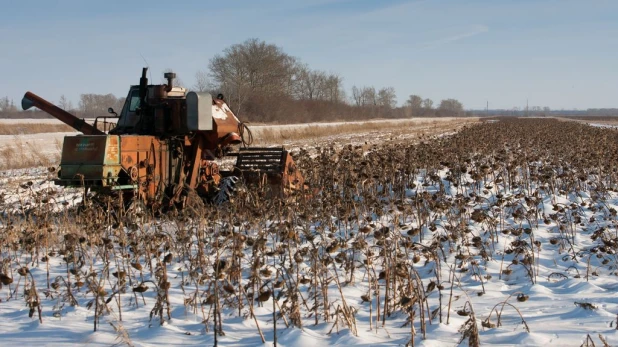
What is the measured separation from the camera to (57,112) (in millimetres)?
10133

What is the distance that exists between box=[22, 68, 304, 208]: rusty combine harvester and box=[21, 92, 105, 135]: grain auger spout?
0.02 meters

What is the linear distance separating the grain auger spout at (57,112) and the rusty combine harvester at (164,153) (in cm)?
2

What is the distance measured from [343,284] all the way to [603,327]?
2.29 metres

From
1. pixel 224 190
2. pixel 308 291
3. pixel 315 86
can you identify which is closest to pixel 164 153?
pixel 224 190

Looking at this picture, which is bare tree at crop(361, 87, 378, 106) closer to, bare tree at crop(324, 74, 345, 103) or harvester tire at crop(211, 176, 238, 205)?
bare tree at crop(324, 74, 345, 103)

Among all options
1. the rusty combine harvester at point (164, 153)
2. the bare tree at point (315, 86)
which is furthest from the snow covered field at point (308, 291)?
the bare tree at point (315, 86)

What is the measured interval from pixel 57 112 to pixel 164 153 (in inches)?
84.8

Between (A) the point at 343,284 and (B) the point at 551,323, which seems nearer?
(B) the point at 551,323

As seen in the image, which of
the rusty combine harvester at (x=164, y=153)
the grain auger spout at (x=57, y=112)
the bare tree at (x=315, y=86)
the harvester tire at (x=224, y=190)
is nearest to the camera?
the rusty combine harvester at (x=164, y=153)

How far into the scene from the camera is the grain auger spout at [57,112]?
9875 millimetres

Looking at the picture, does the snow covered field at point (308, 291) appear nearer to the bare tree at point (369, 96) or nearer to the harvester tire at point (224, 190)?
the harvester tire at point (224, 190)

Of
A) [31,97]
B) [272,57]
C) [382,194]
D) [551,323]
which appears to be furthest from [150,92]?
[272,57]

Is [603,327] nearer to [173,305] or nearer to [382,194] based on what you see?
[173,305]

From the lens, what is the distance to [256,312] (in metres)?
5.05
